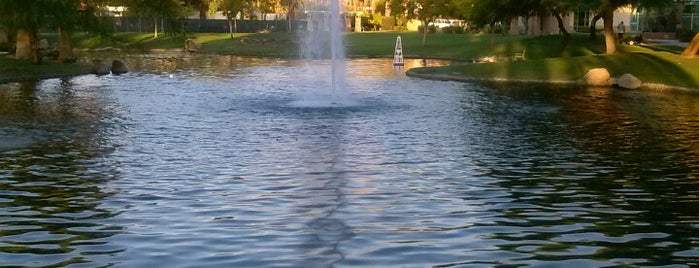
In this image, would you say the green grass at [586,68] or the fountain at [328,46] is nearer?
the fountain at [328,46]

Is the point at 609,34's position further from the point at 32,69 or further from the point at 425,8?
the point at 32,69

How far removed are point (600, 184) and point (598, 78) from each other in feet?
80.7

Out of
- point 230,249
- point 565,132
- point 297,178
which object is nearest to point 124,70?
point 565,132

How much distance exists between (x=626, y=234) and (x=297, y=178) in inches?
238

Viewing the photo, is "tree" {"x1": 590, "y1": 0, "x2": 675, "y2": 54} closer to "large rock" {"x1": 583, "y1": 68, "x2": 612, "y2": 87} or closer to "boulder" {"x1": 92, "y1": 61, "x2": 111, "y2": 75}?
"large rock" {"x1": 583, "y1": 68, "x2": 612, "y2": 87}

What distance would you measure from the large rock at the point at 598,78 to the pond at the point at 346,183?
911 centimetres

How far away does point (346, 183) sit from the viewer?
1552 centimetres

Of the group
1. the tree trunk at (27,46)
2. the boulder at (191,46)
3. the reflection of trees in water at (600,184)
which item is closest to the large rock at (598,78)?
the reflection of trees in water at (600,184)

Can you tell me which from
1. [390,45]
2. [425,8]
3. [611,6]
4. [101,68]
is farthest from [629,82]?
[390,45]

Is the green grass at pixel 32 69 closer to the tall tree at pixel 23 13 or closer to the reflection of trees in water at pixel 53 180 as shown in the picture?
the tall tree at pixel 23 13

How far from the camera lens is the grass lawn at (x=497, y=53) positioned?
40.7m

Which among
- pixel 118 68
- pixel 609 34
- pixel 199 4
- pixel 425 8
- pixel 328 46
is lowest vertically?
pixel 118 68

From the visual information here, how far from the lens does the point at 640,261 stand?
10656 mm

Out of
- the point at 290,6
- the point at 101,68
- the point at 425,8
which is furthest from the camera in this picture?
the point at 290,6
